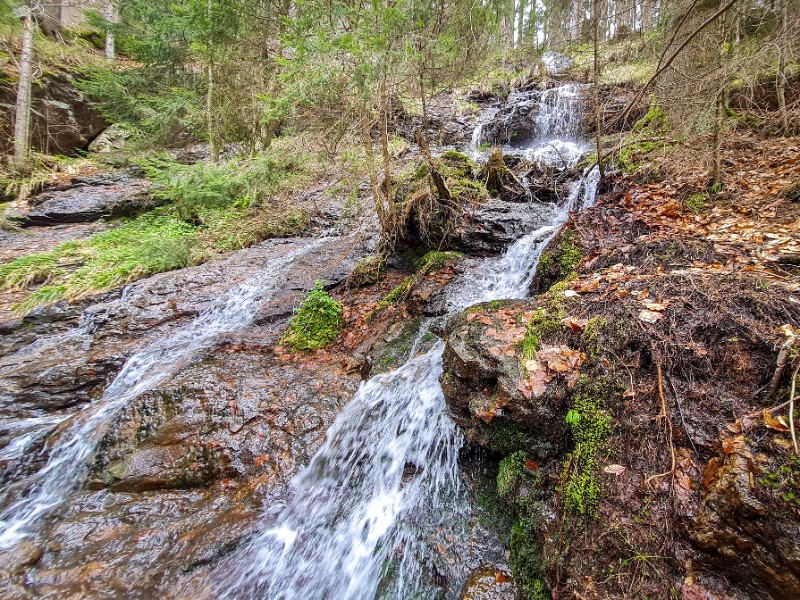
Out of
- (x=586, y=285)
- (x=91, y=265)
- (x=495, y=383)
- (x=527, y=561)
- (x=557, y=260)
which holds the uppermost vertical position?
(x=557, y=260)

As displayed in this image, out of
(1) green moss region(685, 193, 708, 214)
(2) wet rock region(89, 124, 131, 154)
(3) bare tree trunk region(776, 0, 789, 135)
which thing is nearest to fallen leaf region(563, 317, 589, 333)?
(1) green moss region(685, 193, 708, 214)

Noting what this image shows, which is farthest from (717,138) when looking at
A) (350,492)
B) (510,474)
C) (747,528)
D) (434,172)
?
(350,492)

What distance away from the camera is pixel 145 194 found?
39.2 feet

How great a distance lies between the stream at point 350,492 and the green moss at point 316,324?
139 cm

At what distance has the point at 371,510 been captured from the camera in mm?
3258

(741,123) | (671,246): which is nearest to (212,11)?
(671,246)

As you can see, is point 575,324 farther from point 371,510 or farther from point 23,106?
point 23,106

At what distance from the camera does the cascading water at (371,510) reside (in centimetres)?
280

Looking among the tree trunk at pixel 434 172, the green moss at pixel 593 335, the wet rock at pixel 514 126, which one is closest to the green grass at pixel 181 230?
the tree trunk at pixel 434 172

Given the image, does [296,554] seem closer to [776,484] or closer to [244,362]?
[244,362]

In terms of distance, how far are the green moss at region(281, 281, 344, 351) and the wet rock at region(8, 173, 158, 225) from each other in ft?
32.1

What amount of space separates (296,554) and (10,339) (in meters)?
6.90

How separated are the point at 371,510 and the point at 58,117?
1801 cm

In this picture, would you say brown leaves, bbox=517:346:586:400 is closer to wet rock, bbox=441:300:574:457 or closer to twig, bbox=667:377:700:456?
wet rock, bbox=441:300:574:457
